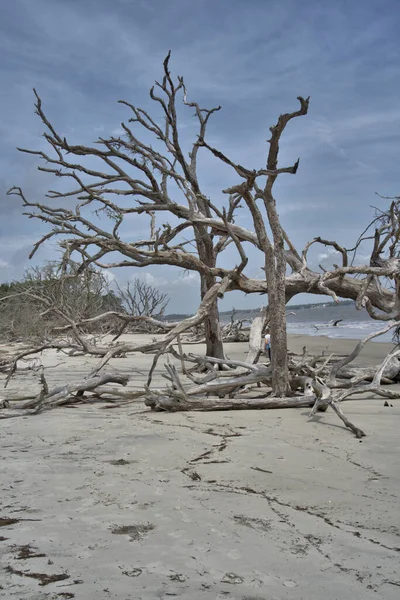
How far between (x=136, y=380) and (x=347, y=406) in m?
4.37

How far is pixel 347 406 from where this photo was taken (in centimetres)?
632

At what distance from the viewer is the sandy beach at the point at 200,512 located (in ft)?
6.62

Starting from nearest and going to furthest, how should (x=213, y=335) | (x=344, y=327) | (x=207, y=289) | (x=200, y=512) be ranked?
(x=200, y=512), (x=213, y=335), (x=207, y=289), (x=344, y=327)

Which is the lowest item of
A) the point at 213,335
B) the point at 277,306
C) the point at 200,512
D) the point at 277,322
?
the point at 200,512

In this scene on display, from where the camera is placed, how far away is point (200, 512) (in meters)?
2.77

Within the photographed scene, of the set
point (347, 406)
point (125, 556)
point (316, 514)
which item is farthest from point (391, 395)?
point (125, 556)

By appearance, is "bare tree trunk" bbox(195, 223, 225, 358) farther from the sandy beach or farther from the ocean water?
the sandy beach

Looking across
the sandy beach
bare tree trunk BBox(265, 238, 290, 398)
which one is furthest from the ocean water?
the sandy beach

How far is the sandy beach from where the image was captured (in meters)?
2.02

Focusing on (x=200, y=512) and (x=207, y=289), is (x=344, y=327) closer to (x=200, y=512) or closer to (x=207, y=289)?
(x=207, y=289)

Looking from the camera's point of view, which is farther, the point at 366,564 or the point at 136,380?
the point at 136,380

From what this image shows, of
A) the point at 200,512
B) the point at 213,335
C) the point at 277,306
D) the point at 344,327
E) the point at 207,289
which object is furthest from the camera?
the point at 344,327

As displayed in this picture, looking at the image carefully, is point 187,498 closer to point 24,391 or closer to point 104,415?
point 104,415

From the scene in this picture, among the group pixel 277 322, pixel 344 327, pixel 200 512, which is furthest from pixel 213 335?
pixel 344 327
